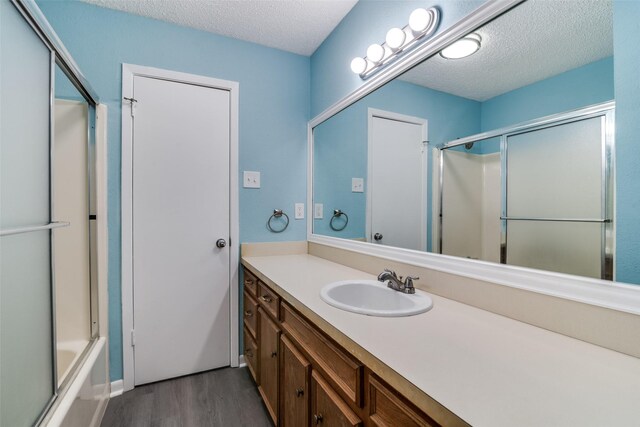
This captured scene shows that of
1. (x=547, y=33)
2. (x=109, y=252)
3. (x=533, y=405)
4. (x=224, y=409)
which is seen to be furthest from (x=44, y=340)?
(x=547, y=33)

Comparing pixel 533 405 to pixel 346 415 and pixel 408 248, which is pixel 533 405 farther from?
pixel 408 248

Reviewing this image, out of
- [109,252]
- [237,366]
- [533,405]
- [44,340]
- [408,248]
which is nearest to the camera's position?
[533,405]

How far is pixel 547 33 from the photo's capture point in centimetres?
85

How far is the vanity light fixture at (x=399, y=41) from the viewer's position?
1149mm

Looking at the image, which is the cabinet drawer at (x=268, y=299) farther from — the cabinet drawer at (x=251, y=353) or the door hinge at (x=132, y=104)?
the door hinge at (x=132, y=104)

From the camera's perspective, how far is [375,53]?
4.78ft

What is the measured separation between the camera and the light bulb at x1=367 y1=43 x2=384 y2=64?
144 cm

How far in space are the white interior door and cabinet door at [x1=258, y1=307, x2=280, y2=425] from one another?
59cm

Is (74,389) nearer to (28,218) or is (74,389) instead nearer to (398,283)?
(28,218)

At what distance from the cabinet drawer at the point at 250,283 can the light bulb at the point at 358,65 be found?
53.0 inches

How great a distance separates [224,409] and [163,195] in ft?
4.41

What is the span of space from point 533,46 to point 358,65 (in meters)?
0.91

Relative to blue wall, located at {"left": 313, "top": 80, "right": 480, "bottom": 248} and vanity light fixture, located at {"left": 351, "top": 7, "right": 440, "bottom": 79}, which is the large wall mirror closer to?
blue wall, located at {"left": 313, "top": 80, "right": 480, "bottom": 248}

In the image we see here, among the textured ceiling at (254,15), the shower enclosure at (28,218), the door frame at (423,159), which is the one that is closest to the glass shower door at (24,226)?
the shower enclosure at (28,218)
